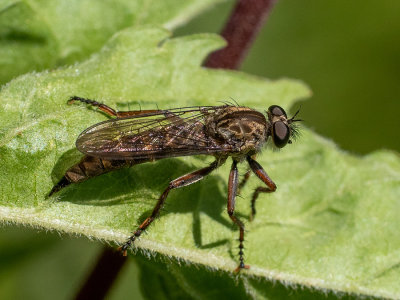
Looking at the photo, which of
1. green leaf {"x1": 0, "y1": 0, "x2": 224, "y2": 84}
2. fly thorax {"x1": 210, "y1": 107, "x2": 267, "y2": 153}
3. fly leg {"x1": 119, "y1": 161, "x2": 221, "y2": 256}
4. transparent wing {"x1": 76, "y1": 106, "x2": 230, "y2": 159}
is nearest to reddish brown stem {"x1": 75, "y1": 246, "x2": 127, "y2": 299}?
fly leg {"x1": 119, "y1": 161, "x2": 221, "y2": 256}

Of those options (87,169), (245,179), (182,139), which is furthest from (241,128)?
(87,169)

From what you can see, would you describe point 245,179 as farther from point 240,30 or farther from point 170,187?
point 240,30

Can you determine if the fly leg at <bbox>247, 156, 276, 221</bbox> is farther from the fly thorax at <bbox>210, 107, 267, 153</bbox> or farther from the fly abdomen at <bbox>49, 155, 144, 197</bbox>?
the fly abdomen at <bbox>49, 155, 144, 197</bbox>

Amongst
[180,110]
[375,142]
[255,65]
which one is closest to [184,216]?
[180,110]

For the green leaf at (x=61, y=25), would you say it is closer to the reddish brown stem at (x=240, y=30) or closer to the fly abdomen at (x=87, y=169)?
the reddish brown stem at (x=240, y=30)

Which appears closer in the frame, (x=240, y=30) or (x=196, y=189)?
(x=196, y=189)

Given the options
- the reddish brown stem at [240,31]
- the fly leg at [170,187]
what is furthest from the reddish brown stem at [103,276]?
the reddish brown stem at [240,31]
